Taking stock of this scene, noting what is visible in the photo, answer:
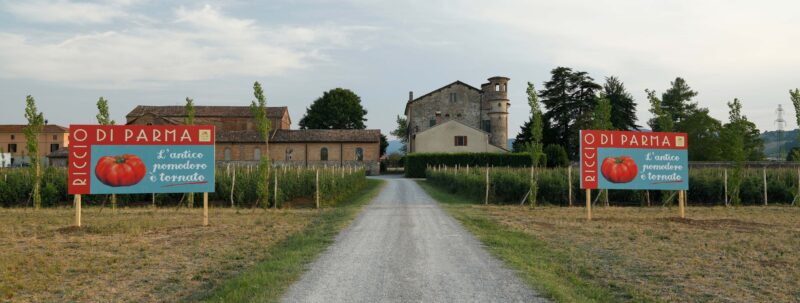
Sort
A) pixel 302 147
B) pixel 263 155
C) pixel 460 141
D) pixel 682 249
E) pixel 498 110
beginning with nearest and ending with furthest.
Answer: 1. pixel 682 249
2. pixel 263 155
3. pixel 460 141
4. pixel 302 147
5. pixel 498 110

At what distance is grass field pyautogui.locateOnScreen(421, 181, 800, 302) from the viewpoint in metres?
7.59

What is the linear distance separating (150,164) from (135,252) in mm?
5506

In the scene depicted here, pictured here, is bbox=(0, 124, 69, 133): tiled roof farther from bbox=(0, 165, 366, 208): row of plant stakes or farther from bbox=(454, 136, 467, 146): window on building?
bbox=(0, 165, 366, 208): row of plant stakes

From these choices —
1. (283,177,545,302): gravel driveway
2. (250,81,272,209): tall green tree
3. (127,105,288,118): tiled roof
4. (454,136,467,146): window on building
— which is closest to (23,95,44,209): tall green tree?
(250,81,272,209): tall green tree

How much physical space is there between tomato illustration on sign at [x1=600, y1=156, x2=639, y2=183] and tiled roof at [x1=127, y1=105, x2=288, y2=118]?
202ft

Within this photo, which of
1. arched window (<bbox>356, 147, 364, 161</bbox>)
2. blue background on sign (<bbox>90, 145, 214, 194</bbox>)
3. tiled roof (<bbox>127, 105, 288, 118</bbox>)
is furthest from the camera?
tiled roof (<bbox>127, 105, 288, 118</bbox>)

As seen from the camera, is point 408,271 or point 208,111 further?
point 208,111

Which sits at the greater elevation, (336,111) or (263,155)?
(336,111)

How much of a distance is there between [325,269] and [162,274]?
245cm

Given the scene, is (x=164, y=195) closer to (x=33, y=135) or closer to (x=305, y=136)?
(x=33, y=135)

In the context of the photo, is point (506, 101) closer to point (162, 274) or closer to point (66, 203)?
point (66, 203)

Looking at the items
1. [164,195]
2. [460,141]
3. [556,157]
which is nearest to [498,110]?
[460,141]

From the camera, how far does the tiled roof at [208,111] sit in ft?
241

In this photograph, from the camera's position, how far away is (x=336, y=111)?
84.9 meters
